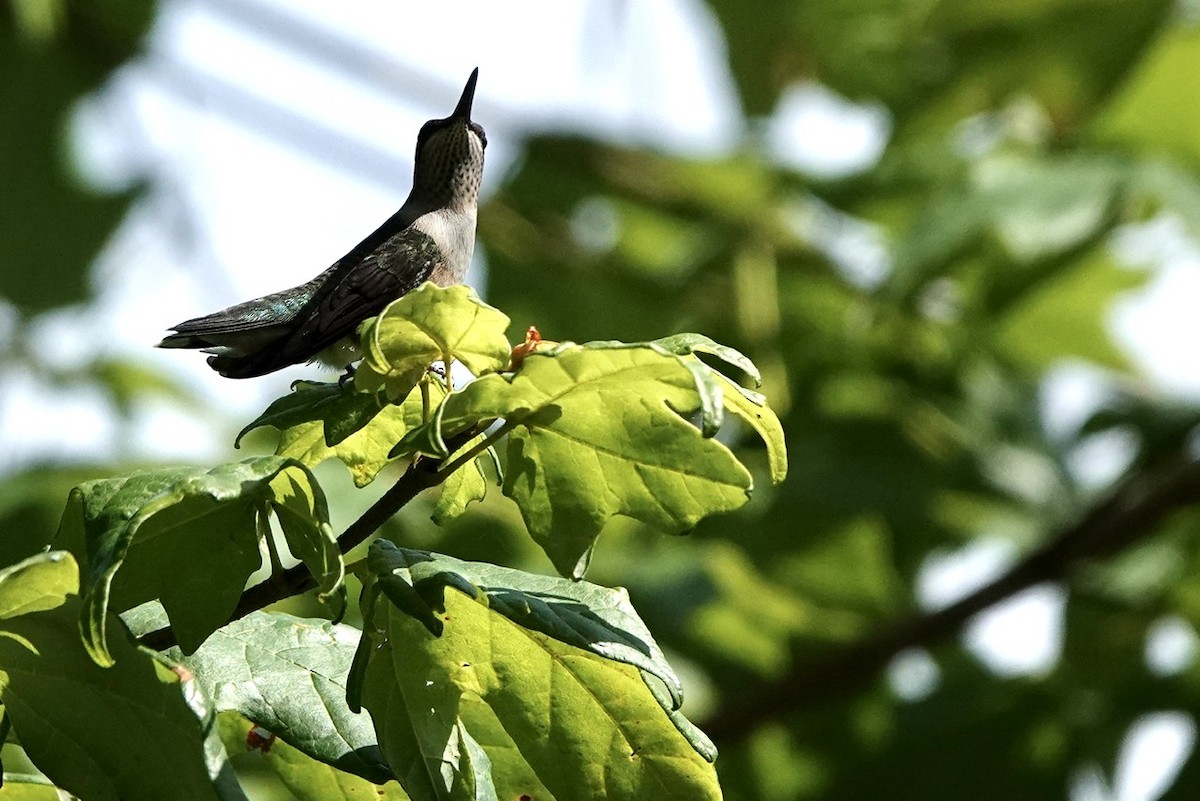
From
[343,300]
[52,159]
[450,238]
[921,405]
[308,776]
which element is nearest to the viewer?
[308,776]

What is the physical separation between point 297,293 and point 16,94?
5.36 meters

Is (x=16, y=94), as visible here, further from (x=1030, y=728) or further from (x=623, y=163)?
(x=1030, y=728)

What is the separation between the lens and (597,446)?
6.30 ft

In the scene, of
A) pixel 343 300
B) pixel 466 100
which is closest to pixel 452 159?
pixel 466 100

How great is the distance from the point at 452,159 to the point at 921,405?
302 centimetres

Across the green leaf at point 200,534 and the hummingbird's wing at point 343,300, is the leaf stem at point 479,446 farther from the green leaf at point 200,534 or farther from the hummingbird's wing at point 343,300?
the hummingbird's wing at point 343,300

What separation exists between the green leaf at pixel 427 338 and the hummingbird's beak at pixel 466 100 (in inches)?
59.0

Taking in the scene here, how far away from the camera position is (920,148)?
5.66 meters

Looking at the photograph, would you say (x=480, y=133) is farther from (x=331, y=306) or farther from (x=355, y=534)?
(x=355, y=534)

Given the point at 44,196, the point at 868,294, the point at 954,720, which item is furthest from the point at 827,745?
the point at 44,196

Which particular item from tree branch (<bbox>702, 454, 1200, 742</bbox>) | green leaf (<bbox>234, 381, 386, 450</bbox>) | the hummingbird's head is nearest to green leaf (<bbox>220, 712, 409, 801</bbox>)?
green leaf (<bbox>234, 381, 386, 450</bbox>)

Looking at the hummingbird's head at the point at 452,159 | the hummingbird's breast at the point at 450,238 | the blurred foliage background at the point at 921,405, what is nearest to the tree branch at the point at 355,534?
the hummingbird's breast at the point at 450,238

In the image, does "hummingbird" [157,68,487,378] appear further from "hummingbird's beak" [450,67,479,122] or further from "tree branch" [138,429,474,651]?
"tree branch" [138,429,474,651]

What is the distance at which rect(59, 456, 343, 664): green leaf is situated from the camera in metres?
1.73
